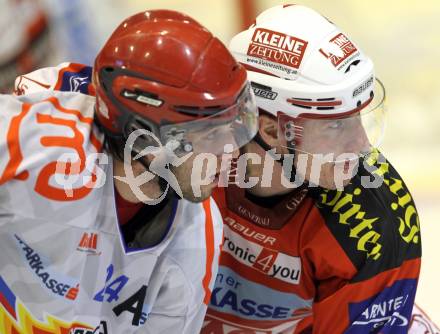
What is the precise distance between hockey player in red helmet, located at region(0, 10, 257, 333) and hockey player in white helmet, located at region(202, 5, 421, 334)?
7.2 inches

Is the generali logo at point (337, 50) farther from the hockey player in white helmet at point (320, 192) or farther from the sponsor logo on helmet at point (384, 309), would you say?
the sponsor logo on helmet at point (384, 309)

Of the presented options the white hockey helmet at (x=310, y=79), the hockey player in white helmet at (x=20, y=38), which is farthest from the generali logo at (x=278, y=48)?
the hockey player in white helmet at (x=20, y=38)

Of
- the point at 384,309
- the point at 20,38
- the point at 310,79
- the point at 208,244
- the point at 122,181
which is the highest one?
the point at 310,79

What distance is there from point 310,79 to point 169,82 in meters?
0.38

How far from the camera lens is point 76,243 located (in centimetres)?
181

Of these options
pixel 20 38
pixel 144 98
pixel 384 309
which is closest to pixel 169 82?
pixel 144 98

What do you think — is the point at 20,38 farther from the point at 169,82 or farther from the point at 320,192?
the point at 169,82

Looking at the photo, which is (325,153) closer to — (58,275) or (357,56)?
(357,56)

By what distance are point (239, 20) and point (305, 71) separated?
7.15 feet

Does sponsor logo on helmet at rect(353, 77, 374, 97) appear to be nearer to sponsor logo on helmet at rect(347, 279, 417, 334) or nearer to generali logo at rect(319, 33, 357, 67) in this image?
generali logo at rect(319, 33, 357, 67)

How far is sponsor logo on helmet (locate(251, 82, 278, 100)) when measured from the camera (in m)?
2.03

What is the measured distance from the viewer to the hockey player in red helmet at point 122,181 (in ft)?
5.65

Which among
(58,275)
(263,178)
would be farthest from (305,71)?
(58,275)

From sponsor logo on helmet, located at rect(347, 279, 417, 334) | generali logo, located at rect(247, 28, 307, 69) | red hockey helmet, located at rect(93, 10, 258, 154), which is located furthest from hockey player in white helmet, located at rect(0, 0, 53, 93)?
sponsor logo on helmet, located at rect(347, 279, 417, 334)
